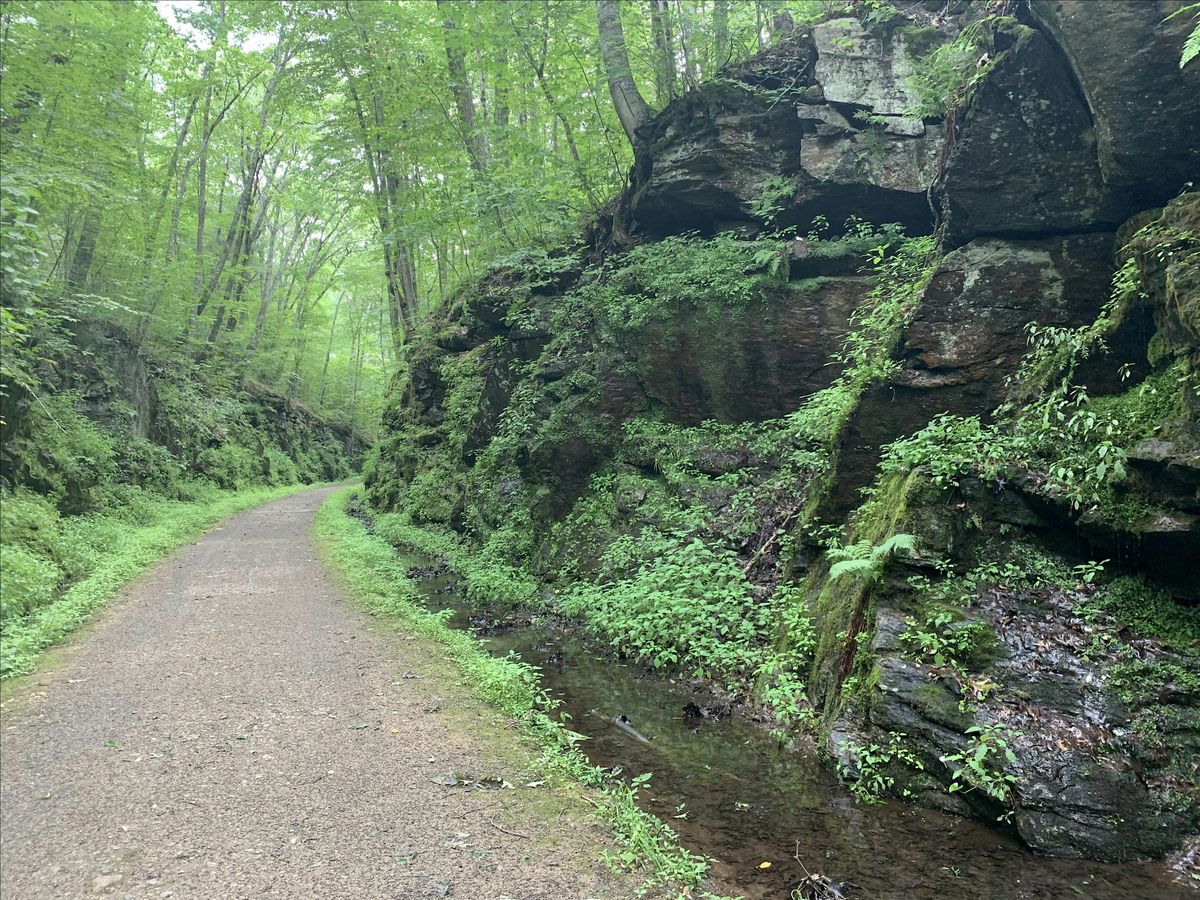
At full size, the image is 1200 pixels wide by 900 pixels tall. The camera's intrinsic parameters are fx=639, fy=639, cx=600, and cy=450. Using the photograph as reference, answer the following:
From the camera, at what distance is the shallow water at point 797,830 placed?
3.75 meters

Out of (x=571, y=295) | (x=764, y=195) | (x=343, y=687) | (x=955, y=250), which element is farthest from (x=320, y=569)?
(x=955, y=250)

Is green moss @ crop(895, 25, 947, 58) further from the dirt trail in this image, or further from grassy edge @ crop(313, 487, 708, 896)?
the dirt trail

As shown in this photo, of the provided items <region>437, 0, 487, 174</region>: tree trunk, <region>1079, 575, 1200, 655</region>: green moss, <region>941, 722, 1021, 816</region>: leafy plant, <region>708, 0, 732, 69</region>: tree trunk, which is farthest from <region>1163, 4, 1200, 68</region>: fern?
<region>437, 0, 487, 174</region>: tree trunk

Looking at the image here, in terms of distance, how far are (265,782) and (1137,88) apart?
9334 millimetres

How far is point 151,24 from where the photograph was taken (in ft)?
60.0

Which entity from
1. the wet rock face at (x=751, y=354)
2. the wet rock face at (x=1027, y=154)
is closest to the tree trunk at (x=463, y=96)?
the wet rock face at (x=751, y=354)

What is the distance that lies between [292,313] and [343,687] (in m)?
30.2

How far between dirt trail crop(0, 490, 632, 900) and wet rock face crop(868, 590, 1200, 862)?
2677 mm

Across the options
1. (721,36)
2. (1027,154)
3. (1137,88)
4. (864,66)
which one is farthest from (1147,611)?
(721,36)

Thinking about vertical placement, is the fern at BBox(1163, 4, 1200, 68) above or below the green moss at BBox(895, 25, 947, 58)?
below

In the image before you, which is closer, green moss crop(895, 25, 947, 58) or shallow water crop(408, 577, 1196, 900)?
shallow water crop(408, 577, 1196, 900)

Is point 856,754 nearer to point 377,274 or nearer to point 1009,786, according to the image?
point 1009,786

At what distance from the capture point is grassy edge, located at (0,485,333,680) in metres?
6.53

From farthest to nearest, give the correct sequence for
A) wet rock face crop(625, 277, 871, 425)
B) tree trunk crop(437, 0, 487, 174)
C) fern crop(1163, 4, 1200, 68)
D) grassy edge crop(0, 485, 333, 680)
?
1. tree trunk crop(437, 0, 487, 174)
2. wet rock face crop(625, 277, 871, 425)
3. grassy edge crop(0, 485, 333, 680)
4. fern crop(1163, 4, 1200, 68)
